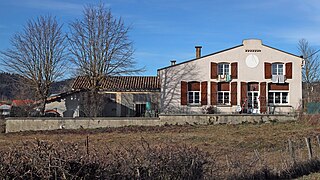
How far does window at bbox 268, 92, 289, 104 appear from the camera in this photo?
44.9 meters

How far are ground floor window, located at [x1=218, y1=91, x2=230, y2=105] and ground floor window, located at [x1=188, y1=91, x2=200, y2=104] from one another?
2245mm

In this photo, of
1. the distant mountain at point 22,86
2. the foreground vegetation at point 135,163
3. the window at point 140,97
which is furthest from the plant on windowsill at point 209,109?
the foreground vegetation at point 135,163

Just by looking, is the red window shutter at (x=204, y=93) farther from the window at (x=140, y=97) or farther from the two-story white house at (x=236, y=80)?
the window at (x=140, y=97)

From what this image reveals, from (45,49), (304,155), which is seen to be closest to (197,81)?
(45,49)

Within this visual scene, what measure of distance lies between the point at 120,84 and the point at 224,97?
1183cm

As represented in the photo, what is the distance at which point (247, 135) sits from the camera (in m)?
28.8

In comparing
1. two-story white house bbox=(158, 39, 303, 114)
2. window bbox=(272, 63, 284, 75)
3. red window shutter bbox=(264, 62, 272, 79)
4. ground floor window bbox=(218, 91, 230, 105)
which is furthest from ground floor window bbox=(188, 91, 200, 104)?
window bbox=(272, 63, 284, 75)

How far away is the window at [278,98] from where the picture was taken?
44906 millimetres

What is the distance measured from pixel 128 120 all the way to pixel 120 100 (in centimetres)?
1187

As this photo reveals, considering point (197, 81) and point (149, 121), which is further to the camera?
point (197, 81)

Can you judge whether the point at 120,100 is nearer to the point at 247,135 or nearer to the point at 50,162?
the point at 247,135

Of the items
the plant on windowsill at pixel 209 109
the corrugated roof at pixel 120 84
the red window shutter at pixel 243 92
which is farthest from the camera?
the corrugated roof at pixel 120 84

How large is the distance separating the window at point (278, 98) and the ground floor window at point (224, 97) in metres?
4.25

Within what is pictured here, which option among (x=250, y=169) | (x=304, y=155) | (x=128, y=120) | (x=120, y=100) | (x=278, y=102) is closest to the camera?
(x=250, y=169)
